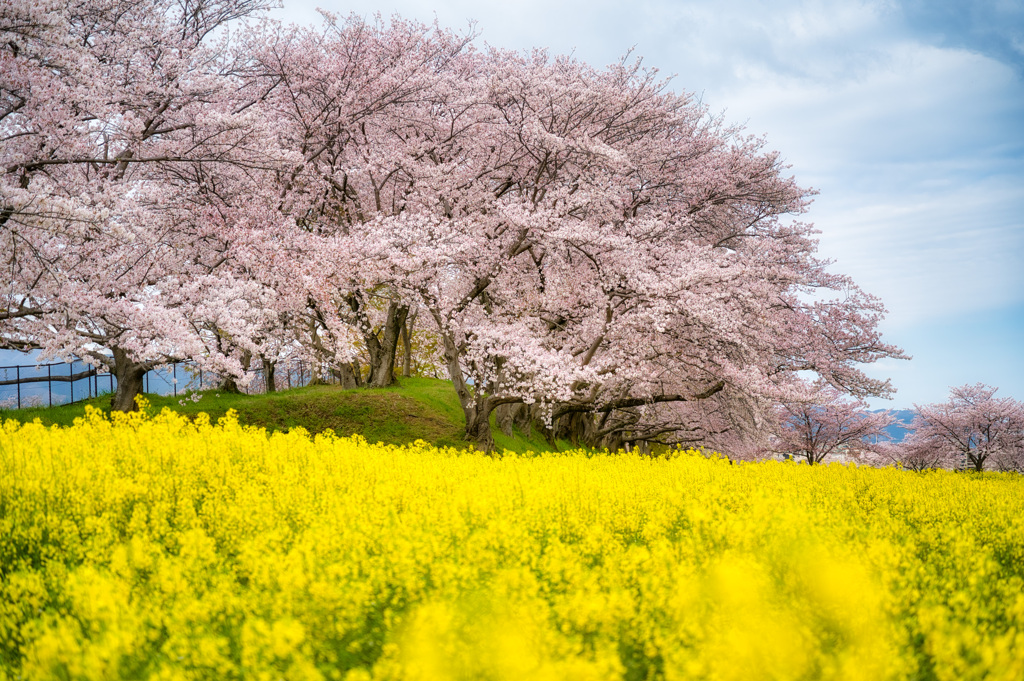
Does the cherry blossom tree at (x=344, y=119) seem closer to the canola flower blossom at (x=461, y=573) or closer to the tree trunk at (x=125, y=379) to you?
the tree trunk at (x=125, y=379)

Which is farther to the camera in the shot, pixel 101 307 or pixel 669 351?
pixel 669 351

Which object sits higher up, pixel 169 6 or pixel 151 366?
pixel 169 6

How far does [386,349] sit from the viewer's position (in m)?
23.4

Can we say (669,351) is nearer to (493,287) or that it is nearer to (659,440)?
(493,287)

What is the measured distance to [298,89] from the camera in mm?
19859

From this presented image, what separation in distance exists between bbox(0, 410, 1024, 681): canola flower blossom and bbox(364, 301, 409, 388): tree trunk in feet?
41.8

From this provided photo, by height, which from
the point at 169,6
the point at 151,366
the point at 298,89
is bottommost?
the point at 151,366

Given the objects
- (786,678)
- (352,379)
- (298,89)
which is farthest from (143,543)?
(352,379)

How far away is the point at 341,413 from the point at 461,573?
15259 millimetres

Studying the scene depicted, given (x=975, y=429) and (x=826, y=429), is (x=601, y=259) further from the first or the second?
(x=975, y=429)

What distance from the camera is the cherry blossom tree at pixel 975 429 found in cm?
3544

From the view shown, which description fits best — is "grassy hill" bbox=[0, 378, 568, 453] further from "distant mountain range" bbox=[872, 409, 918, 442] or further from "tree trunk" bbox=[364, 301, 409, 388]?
"distant mountain range" bbox=[872, 409, 918, 442]

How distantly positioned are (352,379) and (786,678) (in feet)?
73.1

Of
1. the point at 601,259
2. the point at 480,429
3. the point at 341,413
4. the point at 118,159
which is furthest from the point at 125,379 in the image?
the point at 601,259
